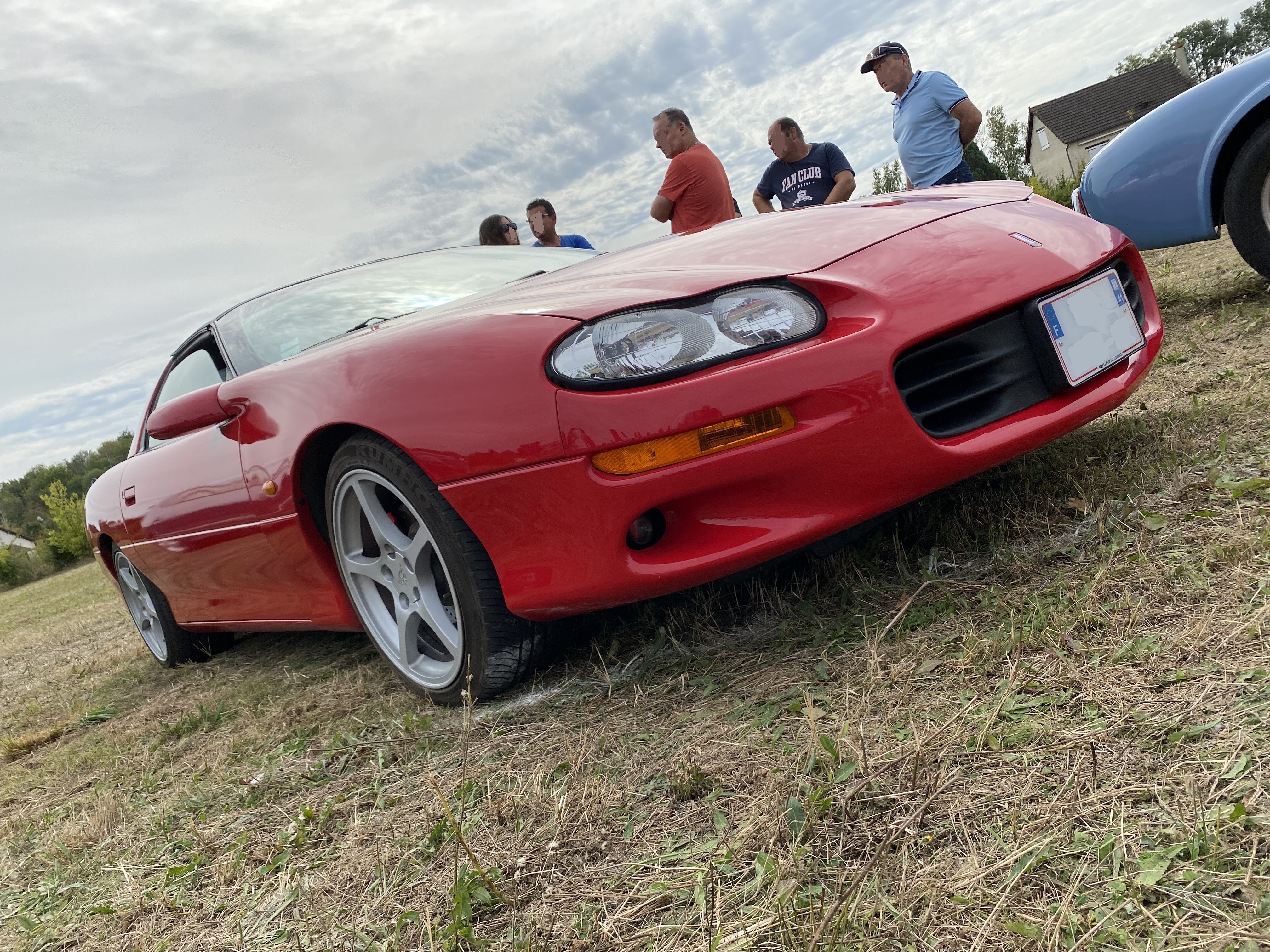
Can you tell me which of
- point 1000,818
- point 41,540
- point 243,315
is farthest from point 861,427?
point 41,540

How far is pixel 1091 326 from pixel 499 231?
13.6 ft

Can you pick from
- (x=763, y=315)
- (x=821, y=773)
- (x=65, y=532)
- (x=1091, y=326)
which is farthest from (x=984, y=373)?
(x=65, y=532)

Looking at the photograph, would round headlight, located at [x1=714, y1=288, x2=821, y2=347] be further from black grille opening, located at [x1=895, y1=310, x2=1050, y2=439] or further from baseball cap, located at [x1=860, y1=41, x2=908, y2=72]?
baseball cap, located at [x1=860, y1=41, x2=908, y2=72]

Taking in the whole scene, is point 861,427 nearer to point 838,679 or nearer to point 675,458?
point 675,458

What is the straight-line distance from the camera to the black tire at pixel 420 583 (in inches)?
77.7

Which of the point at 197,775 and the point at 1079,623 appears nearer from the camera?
the point at 1079,623

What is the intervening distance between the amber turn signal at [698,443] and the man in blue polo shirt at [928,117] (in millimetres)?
3333

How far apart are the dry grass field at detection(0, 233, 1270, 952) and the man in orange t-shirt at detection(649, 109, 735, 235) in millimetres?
2665

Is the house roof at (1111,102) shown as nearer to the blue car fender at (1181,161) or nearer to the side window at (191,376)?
the blue car fender at (1181,161)

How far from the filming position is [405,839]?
1.57 m

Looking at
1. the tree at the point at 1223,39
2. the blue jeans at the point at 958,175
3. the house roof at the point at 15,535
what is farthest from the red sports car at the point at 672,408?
the tree at the point at 1223,39

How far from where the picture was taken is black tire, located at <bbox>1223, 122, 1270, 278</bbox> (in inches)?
125

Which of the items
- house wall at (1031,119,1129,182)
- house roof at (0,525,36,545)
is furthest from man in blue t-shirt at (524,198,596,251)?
house roof at (0,525,36,545)

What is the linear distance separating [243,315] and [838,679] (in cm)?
233
